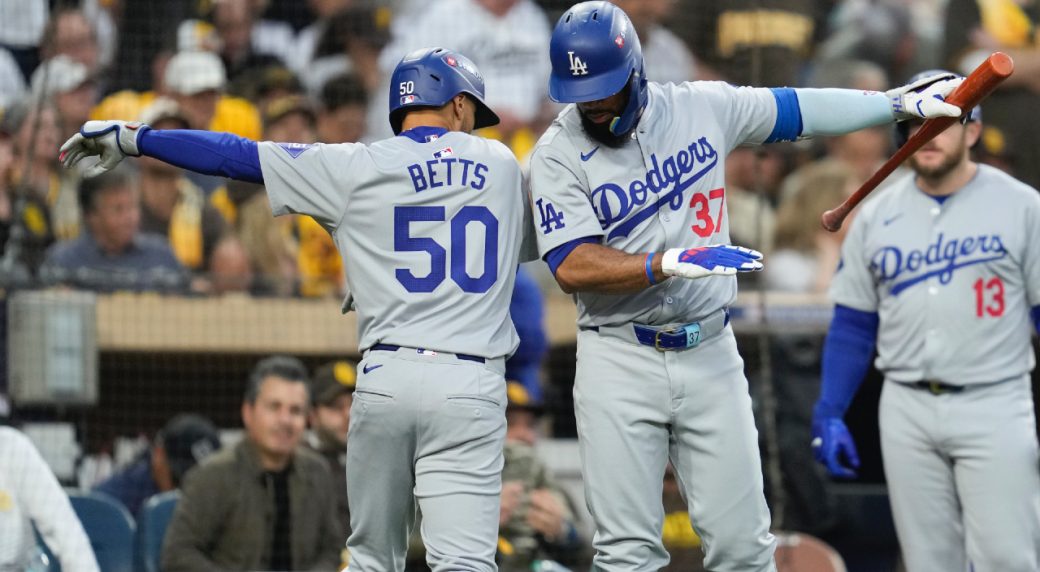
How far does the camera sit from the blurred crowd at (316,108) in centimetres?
758

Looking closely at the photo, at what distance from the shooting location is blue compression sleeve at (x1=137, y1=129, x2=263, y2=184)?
4.46 m

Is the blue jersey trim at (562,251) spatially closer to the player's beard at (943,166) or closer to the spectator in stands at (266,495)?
the player's beard at (943,166)

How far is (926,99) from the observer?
4.59 m

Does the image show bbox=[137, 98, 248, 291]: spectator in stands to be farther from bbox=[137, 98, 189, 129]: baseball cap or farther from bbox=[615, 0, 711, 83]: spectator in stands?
bbox=[615, 0, 711, 83]: spectator in stands

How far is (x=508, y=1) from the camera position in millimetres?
9391

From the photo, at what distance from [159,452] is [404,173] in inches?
126

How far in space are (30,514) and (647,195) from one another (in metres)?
2.37

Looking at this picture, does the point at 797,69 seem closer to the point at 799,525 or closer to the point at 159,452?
the point at 799,525

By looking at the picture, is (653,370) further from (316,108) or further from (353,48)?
(353,48)

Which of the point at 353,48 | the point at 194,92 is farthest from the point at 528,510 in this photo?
the point at 353,48

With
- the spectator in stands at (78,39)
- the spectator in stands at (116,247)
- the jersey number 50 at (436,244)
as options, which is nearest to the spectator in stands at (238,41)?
the spectator in stands at (78,39)

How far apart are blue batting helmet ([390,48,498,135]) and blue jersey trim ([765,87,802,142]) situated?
2.90 ft

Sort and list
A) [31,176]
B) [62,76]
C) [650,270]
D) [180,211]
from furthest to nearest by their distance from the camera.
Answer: [62,76], [180,211], [31,176], [650,270]

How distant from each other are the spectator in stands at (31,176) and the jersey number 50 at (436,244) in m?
3.67
